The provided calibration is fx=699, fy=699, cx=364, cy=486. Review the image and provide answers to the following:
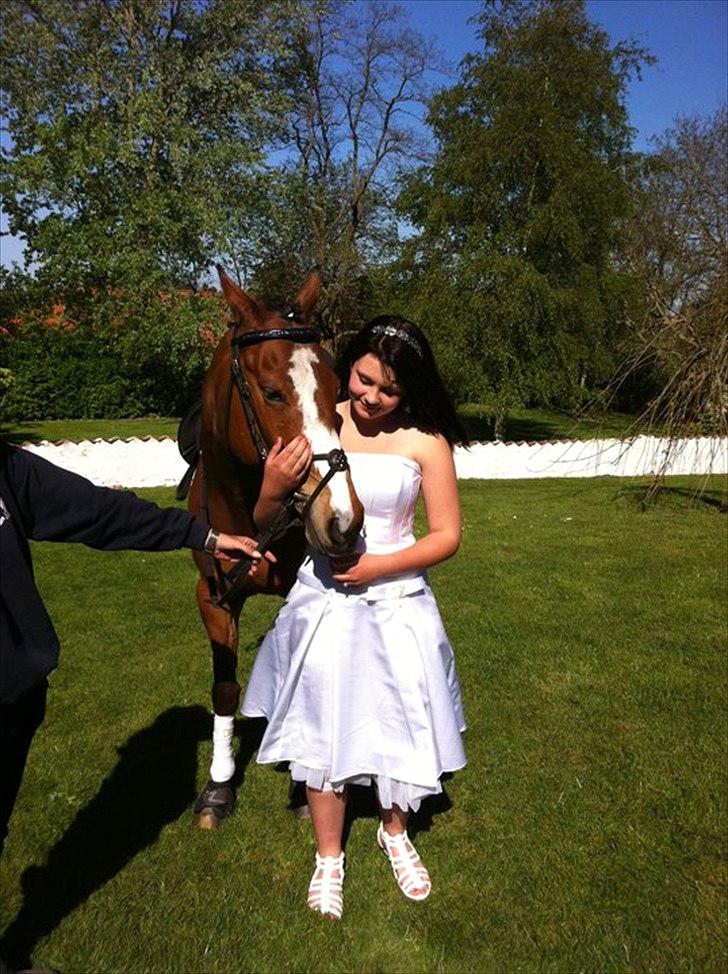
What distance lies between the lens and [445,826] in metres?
3.78

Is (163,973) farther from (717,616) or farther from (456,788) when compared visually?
(717,616)

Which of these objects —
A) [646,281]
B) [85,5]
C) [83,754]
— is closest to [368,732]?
[83,754]

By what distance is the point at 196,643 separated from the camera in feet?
20.9

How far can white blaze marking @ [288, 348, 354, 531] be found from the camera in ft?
7.82

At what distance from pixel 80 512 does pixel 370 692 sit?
4.53 feet

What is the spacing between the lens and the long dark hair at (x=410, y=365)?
2701mm

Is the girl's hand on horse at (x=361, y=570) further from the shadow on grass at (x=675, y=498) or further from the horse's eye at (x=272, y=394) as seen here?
the shadow on grass at (x=675, y=498)

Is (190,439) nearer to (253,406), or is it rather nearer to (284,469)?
(253,406)

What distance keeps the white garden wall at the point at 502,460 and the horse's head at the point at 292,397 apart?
11715 millimetres

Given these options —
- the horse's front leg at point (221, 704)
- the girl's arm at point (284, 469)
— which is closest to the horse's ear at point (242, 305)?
the girl's arm at point (284, 469)

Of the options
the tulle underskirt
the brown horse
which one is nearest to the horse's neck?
the brown horse

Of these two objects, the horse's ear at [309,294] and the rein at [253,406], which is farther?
the horse's ear at [309,294]

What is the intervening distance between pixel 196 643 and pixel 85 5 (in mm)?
24330

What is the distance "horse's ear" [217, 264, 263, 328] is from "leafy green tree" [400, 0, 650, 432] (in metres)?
20.6
